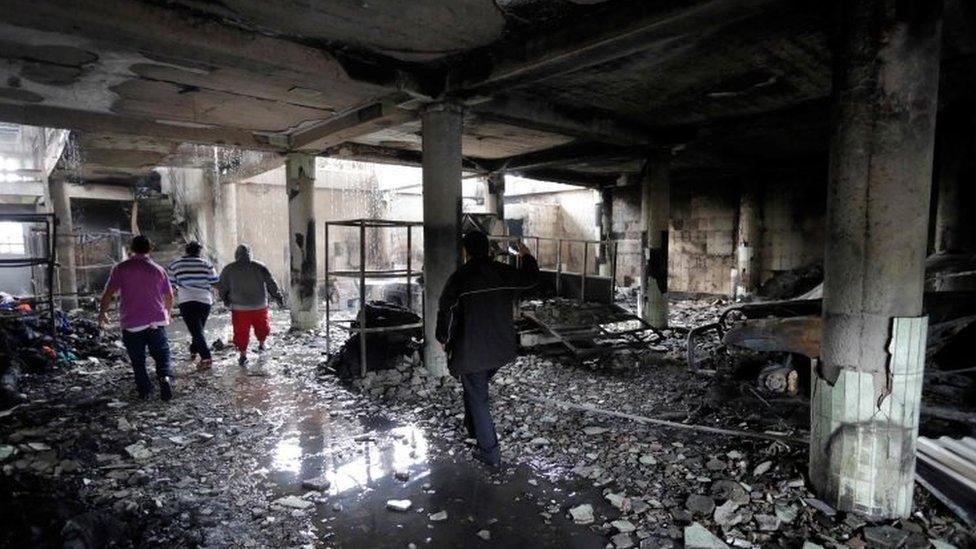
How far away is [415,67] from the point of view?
5.56 m

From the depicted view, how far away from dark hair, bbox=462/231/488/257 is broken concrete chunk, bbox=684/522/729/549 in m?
2.26

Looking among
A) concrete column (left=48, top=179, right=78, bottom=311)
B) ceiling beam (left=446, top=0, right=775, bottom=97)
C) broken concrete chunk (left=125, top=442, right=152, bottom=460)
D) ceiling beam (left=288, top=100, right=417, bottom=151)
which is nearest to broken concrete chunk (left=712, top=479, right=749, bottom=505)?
ceiling beam (left=446, top=0, right=775, bottom=97)

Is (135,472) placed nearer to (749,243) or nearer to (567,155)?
(567,155)

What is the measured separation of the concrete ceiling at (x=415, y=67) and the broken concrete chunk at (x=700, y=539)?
3.57 metres

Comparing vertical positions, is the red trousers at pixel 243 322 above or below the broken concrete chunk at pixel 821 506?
above

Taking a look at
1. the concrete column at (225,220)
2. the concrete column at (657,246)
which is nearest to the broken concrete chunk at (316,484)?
the concrete column at (657,246)

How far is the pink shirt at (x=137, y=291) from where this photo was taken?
505 cm

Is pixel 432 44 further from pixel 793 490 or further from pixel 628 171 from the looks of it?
pixel 628 171

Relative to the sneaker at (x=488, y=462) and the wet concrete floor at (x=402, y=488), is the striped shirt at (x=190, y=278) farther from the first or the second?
the sneaker at (x=488, y=462)

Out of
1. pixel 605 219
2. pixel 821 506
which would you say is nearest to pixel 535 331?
pixel 821 506

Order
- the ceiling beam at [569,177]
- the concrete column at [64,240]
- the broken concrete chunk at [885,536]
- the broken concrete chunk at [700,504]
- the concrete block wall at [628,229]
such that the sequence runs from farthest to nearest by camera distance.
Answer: the concrete block wall at [628,229]
the ceiling beam at [569,177]
the concrete column at [64,240]
the broken concrete chunk at [700,504]
the broken concrete chunk at [885,536]

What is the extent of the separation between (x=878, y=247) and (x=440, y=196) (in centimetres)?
434

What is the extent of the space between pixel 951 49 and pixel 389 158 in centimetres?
838

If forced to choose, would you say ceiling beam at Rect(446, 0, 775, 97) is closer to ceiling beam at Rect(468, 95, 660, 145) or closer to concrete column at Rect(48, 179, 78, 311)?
ceiling beam at Rect(468, 95, 660, 145)
